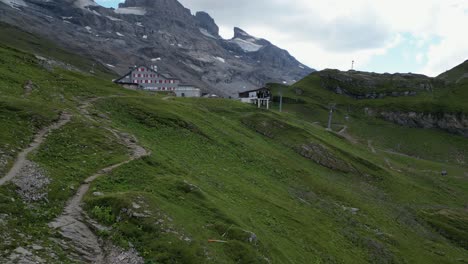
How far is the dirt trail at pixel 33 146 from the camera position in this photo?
27.0 meters

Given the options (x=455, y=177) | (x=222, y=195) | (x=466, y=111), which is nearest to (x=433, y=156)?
(x=455, y=177)

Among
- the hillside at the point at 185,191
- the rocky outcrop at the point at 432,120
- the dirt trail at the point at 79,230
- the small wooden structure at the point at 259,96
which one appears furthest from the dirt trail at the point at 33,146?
the rocky outcrop at the point at 432,120

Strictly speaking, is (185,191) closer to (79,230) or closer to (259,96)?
(79,230)

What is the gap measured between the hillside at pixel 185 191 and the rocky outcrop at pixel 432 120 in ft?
273

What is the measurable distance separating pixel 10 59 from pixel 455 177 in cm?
11598

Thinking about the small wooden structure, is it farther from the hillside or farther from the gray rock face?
the gray rock face

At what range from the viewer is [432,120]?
6914 inches

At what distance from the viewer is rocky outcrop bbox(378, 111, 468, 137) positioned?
170375 mm

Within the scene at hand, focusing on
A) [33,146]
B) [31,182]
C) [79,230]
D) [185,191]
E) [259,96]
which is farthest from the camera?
[259,96]

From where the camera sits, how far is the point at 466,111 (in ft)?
576

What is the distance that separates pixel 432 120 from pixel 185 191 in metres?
173

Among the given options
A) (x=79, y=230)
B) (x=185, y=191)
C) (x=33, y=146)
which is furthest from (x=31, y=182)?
(x=185, y=191)

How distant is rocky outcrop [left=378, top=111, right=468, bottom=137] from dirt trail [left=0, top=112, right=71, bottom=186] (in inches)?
6478

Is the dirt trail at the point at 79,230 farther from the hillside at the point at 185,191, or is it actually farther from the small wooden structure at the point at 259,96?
the small wooden structure at the point at 259,96
